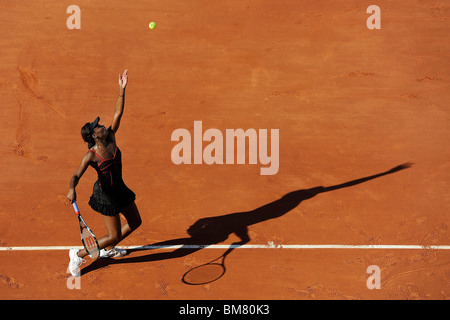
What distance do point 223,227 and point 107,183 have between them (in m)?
2.51

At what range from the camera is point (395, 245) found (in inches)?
345

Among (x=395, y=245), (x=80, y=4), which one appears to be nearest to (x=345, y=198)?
(x=395, y=245)

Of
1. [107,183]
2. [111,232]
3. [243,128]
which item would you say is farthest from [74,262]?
[243,128]

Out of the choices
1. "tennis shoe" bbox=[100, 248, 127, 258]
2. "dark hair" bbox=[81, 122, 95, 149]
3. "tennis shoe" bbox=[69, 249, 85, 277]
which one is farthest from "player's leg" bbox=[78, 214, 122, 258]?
"dark hair" bbox=[81, 122, 95, 149]

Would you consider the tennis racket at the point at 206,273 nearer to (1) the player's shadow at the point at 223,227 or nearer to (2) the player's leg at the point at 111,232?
(1) the player's shadow at the point at 223,227

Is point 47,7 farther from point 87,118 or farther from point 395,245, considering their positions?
point 395,245

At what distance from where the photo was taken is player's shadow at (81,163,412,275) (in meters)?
8.57

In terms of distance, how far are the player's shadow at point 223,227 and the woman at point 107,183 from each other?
0.65 metres

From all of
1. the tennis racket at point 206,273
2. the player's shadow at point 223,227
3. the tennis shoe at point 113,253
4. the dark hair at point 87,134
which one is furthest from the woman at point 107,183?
the tennis racket at point 206,273

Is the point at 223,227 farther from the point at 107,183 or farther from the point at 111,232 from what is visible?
the point at 107,183

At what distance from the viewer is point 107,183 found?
752 centimetres

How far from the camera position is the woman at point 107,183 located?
7363mm

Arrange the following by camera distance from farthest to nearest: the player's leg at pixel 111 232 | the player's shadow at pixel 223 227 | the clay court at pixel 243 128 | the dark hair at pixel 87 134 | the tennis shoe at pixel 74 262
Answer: the player's shadow at pixel 223 227, the clay court at pixel 243 128, the tennis shoe at pixel 74 262, the player's leg at pixel 111 232, the dark hair at pixel 87 134

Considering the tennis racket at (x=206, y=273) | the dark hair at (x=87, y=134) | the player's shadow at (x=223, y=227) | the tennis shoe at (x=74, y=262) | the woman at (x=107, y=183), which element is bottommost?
the tennis racket at (x=206, y=273)
